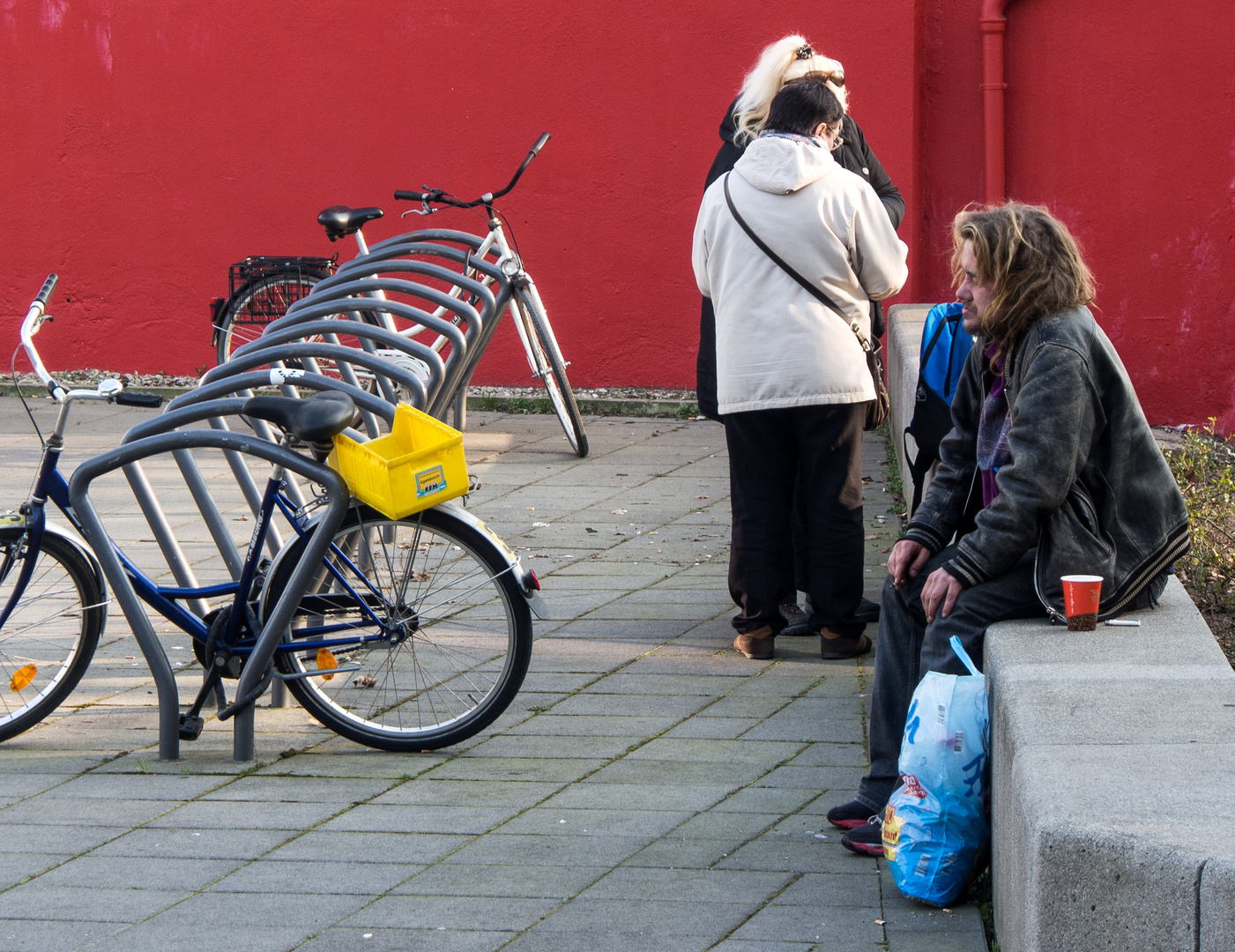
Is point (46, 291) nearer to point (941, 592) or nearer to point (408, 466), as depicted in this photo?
point (408, 466)

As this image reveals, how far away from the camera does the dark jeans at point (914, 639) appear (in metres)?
3.60

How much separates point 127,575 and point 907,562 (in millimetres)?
2155

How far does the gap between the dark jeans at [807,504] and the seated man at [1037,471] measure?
1.31 m

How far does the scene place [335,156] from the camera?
990cm

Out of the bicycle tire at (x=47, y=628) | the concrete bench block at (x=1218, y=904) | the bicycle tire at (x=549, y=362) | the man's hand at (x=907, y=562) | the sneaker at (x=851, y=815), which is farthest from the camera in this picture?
the bicycle tire at (x=549, y=362)

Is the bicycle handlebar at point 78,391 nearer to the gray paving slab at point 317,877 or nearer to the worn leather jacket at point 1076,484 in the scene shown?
the gray paving slab at point 317,877

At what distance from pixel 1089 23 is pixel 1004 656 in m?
6.84

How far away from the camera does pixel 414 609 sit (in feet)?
14.2

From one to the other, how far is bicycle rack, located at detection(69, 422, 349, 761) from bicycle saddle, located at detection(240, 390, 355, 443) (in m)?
0.08

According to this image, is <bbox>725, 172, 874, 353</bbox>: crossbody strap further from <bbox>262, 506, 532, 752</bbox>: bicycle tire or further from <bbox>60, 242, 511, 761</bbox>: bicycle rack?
<bbox>262, 506, 532, 752</bbox>: bicycle tire

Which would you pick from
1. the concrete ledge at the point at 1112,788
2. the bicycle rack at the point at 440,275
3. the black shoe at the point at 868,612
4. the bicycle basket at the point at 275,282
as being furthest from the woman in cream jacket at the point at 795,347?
the bicycle basket at the point at 275,282

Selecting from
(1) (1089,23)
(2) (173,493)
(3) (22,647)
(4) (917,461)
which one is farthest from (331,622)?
(1) (1089,23)

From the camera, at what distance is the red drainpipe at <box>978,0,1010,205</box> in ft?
30.0

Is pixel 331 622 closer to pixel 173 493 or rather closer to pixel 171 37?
pixel 173 493
